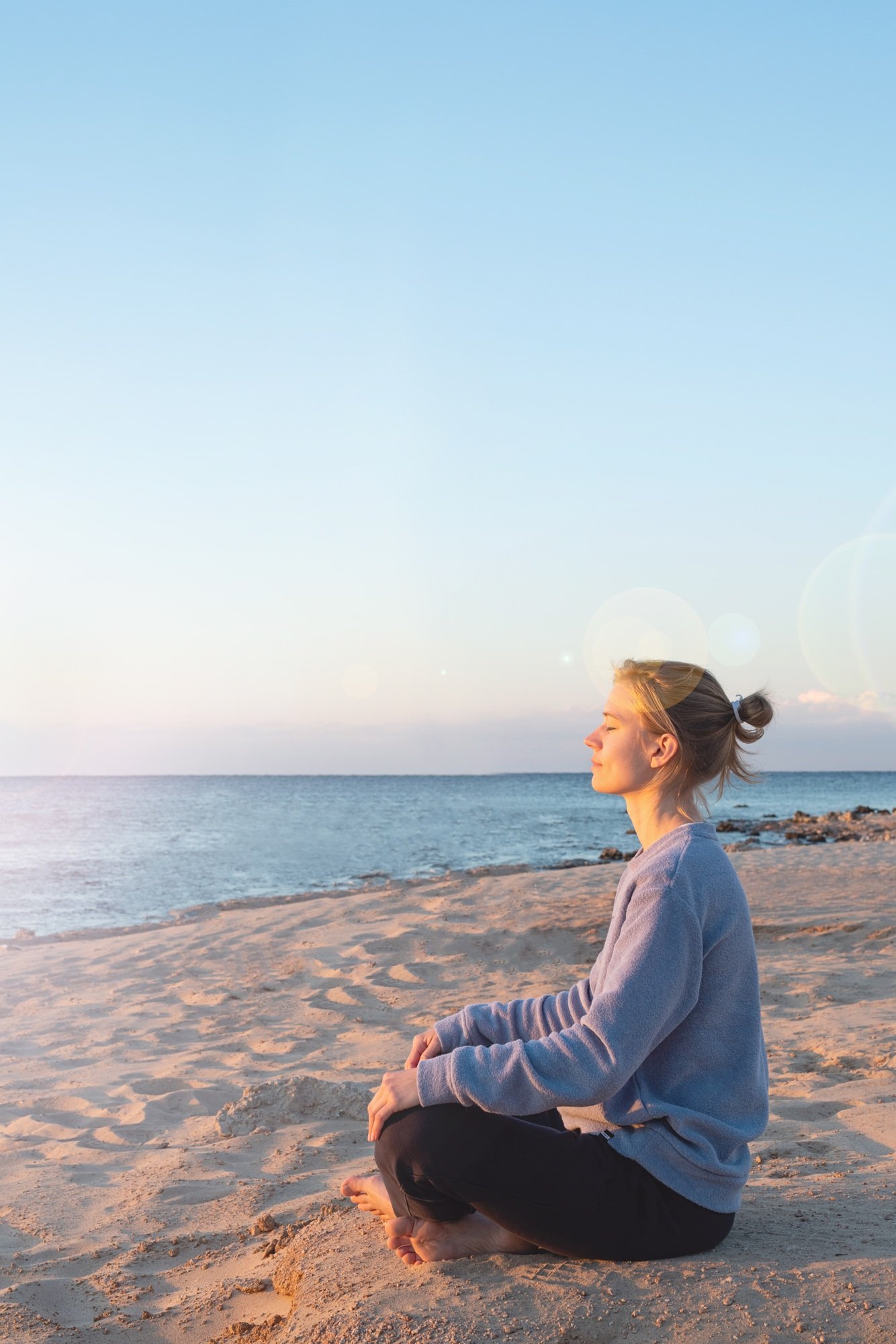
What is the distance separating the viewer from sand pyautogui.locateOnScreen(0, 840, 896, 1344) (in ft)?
7.47

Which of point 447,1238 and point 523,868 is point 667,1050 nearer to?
point 447,1238

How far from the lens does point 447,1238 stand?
252 centimetres

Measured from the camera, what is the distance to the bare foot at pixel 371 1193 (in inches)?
104

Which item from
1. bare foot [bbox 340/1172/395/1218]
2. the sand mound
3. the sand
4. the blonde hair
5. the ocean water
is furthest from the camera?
the ocean water

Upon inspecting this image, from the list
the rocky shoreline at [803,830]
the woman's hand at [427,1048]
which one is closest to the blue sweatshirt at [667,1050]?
the woman's hand at [427,1048]

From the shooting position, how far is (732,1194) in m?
2.42

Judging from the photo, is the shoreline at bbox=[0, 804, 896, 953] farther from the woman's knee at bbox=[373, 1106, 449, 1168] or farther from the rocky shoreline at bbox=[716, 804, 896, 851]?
the woman's knee at bbox=[373, 1106, 449, 1168]

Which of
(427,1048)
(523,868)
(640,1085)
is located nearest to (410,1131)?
(427,1048)

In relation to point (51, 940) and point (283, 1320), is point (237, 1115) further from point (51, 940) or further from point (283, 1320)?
point (51, 940)

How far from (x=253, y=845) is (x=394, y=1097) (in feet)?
78.3

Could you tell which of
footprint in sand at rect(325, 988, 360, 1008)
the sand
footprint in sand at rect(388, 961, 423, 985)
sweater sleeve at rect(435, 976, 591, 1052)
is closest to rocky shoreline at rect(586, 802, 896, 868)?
the sand

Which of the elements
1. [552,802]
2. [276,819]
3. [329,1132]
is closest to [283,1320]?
[329,1132]

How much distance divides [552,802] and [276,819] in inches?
822

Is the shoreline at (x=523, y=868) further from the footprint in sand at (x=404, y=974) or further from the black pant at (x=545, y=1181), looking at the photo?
the black pant at (x=545, y=1181)
